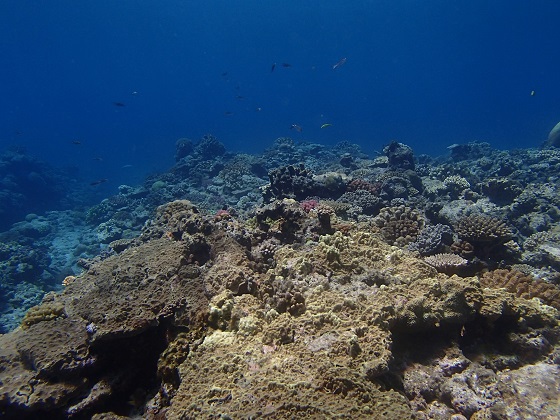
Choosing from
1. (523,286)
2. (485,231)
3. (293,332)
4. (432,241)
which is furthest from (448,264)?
(293,332)

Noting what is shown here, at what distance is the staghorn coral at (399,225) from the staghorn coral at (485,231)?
112cm

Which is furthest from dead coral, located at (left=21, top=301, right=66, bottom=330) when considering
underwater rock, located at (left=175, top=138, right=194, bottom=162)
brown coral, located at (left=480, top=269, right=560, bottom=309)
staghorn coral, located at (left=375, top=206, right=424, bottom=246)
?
underwater rock, located at (left=175, top=138, right=194, bottom=162)

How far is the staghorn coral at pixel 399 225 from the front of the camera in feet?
26.4

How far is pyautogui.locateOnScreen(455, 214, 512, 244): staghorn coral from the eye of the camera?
23.1ft

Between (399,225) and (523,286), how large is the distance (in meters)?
3.05

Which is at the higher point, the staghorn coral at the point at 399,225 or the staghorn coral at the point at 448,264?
the staghorn coral at the point at 399,225

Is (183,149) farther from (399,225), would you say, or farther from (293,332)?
(293,332)

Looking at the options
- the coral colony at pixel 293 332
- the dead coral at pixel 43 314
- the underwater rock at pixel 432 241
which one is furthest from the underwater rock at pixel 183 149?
the underwater rock at pixel 432 241

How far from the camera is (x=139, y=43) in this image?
178125 millimetres

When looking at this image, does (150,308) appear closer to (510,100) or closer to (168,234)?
(168,234)

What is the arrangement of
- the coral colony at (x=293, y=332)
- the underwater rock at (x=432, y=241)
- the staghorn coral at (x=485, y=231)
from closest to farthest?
the coral colony at (x=293, y=332)
the staghorn coral at (x=485, y=231)
the underwater rock at (x=432, y=241)

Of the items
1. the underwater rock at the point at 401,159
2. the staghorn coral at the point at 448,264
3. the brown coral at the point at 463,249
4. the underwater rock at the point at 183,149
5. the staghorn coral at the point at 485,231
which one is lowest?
the staghorn coral at the point at 448,264

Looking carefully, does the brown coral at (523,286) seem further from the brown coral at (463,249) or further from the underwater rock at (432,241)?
the underwater rock at (432,241)

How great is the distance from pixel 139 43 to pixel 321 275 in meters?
212
